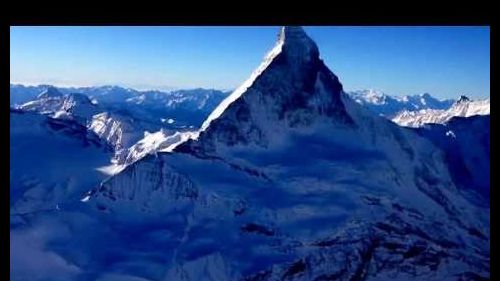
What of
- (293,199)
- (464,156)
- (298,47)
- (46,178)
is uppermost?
(298,47)

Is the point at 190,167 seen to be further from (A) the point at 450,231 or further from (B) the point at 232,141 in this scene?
(A) the point at 450,231

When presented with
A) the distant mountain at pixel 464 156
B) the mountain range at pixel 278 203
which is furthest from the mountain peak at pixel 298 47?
the distant mountain at pixel 464 156

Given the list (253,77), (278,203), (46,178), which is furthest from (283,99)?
(46,178)

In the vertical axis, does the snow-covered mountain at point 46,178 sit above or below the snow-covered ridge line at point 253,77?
below

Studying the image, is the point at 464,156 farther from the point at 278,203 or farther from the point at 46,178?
the point at 46,178

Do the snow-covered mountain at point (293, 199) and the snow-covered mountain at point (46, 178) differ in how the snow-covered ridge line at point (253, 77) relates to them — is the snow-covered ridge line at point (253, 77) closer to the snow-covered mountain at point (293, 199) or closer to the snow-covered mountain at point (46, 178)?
the snow-covered mountain at point (293, 199)

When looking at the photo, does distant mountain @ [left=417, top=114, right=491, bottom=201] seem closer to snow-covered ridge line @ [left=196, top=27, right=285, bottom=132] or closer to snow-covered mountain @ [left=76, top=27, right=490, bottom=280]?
snow-covered mountain @ [left=76, top=27, right=490, bottom=280]

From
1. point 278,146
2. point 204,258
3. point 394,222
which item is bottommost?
point 204,258
